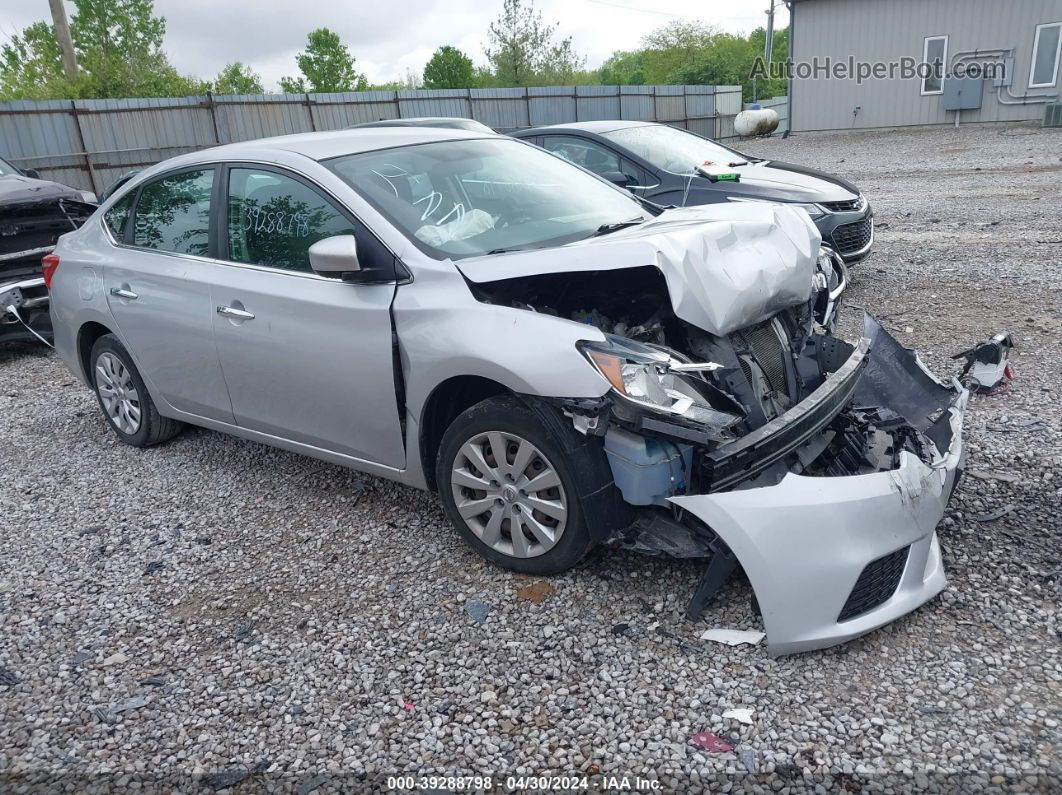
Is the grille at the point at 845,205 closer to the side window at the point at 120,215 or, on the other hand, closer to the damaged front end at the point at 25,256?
the side window at the point at 120,215

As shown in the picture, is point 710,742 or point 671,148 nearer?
point 710,742

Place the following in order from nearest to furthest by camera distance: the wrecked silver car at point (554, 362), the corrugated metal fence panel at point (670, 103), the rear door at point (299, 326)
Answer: the wrecked silver car at point (554, 362)
the rear door at point (299, 326)
the corrugated metal fence panel at point (670, 103)

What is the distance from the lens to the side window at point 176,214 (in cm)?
427

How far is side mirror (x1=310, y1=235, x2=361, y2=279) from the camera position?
10.8ft

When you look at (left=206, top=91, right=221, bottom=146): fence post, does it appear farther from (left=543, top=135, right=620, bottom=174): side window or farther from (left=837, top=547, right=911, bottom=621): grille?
(left=837, top=547, right=911, bottom=621): grille

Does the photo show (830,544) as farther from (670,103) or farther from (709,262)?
(670,103)

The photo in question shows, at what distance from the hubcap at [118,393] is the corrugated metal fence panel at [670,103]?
23.6 m

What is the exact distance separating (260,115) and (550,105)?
28.3 ft

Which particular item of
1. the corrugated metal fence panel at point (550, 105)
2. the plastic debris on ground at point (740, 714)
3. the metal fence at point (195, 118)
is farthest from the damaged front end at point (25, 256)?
the corrugated metal fence panel at point (550, 105)

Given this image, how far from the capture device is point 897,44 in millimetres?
23562

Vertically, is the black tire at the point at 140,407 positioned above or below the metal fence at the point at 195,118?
below

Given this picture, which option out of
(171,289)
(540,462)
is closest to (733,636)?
(540,462)

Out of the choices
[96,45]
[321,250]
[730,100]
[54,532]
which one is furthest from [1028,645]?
[96,45]

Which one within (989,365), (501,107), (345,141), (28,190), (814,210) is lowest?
(989,365)
